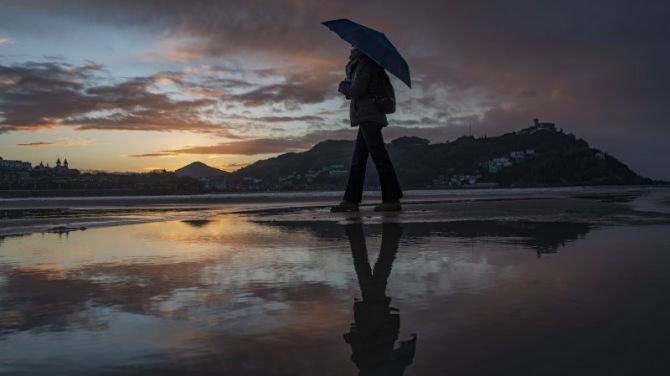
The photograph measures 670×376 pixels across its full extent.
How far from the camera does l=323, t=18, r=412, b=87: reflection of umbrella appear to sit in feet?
29.8

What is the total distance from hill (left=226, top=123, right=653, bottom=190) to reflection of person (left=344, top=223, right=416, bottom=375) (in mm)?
74354

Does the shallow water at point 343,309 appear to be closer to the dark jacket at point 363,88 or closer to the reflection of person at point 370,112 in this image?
the reflection of person at point 370,112

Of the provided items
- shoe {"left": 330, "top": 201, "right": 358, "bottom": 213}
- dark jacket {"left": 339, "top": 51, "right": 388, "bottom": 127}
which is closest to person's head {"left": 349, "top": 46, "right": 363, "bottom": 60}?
dark jacket {"left": 339, "top": 51, "right": 388, "bottom": 127}

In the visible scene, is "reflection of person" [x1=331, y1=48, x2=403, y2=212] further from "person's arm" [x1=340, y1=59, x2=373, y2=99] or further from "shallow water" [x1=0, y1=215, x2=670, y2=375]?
"shallow water" [x1=0, y1=215, x2=670, y2=375]

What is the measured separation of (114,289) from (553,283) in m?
2.62

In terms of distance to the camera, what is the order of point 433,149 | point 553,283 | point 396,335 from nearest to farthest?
point 396,335, point 553,283, point 433,149

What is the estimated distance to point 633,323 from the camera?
2150 mm

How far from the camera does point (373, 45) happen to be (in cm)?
916

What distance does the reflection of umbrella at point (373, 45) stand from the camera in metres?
9.08

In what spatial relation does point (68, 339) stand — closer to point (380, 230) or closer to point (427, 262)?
point (427, 262)

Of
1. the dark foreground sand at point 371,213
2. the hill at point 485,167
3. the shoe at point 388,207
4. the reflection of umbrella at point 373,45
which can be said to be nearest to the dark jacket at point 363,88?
the reflection of umbrella at point 373,45

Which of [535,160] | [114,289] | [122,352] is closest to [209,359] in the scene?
[122,352]

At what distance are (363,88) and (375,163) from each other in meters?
1.44

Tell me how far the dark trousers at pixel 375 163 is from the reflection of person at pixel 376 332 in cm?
614
